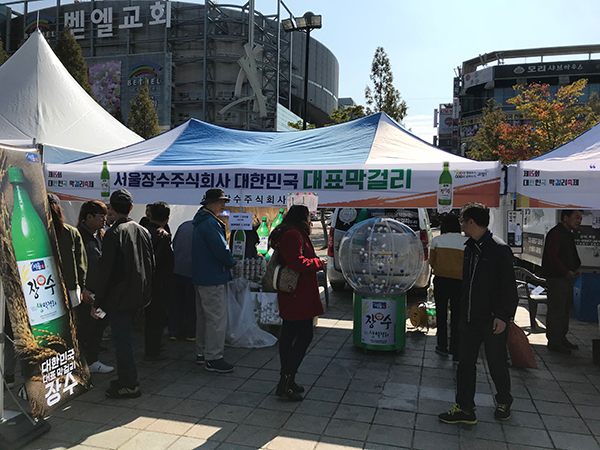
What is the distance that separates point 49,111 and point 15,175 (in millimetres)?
6720

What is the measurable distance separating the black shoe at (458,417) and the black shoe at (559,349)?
2.69 meters

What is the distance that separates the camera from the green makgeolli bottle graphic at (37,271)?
3.15m

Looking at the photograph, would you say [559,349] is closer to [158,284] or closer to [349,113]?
[158,284]

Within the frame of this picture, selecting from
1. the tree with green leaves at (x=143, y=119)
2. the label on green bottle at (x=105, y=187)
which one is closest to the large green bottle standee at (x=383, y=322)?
the label on green bottle at (x=105, y=187)

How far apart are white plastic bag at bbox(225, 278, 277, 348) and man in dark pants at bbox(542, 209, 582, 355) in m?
3.50

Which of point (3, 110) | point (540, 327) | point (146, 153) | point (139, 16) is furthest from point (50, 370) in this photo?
point (139, 16)

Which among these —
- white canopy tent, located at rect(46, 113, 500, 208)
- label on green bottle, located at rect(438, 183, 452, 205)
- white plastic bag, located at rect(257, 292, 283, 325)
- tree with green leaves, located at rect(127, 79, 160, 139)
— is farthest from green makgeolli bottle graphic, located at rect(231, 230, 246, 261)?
tree with green leaves, located at rect(127, 79, 160, 139)

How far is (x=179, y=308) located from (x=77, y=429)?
258cm

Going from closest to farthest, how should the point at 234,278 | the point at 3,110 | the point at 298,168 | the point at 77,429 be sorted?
the point at 77,429 < the point at 298,168 < the point at 234,278 < the point at 3,110

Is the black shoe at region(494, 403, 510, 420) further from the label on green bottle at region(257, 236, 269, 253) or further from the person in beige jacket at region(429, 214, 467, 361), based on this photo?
the label on green bottle at region(257, 236, 269, 253)

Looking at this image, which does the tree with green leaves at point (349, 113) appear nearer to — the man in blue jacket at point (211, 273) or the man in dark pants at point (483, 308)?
the man in blue jacket at point (211, 273)

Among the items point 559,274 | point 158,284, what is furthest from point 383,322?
Result: point 158,284

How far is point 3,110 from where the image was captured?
8562 mm

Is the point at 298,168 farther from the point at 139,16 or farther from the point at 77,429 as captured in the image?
the point at 139,16
